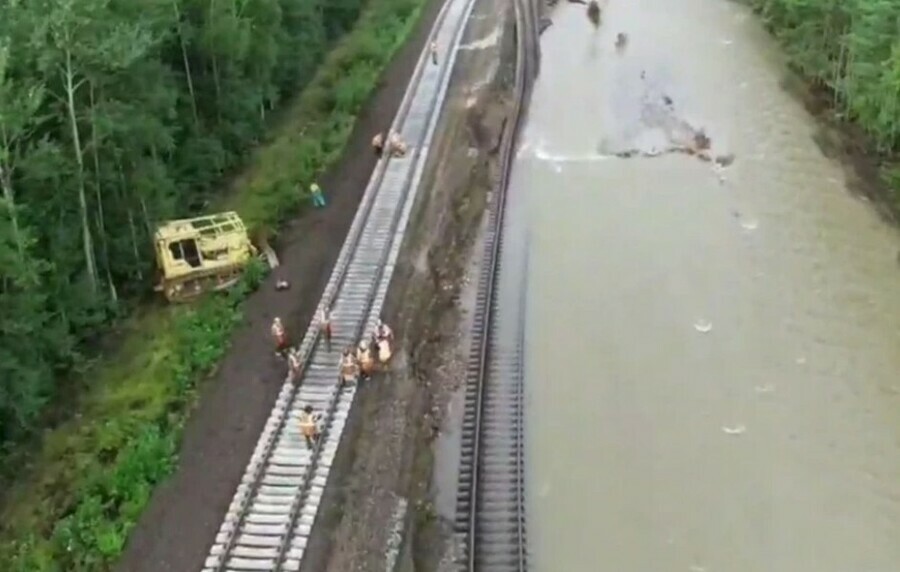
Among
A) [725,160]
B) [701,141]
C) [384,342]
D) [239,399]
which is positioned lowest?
[725,160]

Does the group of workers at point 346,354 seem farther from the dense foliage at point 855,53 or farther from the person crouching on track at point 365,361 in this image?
the dense foliage at point 855,53

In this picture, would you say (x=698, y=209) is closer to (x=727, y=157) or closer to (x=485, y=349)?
(x=727, y=157)

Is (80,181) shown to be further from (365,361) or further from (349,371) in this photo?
(365,361)

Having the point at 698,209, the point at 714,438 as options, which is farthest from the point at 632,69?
the point at 714,438

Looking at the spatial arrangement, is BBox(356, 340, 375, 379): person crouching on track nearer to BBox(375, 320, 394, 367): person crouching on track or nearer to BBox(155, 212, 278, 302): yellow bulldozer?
BBox(375, 320, 394, 367): person crouching on track

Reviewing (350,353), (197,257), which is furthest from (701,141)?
(350,353)

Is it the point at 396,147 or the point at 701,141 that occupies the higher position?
the point at 396,147

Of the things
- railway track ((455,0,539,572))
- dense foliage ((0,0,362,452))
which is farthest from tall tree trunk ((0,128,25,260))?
railway track ((455,0,539,572))
